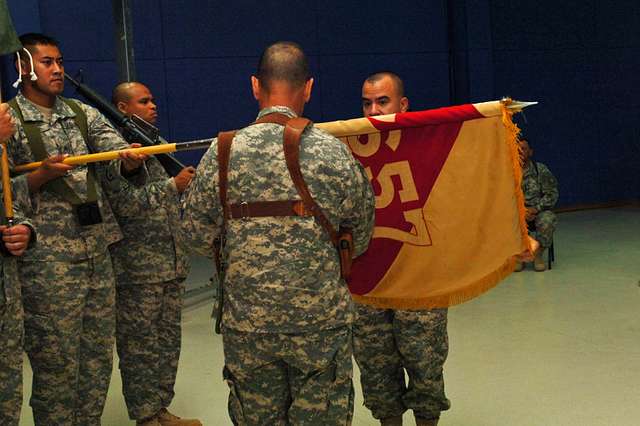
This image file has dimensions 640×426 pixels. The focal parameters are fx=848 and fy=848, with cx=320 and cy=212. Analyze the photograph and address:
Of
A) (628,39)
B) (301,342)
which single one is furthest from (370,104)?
(628,39)

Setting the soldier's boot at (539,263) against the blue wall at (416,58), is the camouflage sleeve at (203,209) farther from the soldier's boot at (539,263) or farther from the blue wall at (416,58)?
the soldier's boot at (539,263)

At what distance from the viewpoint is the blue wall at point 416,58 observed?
25.9 feet

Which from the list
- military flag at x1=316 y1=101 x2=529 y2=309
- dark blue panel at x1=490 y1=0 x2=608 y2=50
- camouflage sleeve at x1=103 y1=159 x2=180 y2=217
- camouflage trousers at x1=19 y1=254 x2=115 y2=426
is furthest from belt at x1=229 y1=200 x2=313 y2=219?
dark blue panel at x1=490 y1=0 x2=608 y2=50

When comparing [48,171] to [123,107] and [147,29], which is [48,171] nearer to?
[123,107]

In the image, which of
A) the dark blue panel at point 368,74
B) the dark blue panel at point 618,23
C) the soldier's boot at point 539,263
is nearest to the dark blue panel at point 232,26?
the dark blue panel at point 368,74

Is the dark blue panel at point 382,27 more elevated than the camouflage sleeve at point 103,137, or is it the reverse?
the dark blue panel at point 382,27

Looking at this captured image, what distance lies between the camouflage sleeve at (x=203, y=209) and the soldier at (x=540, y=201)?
4705 millimetres

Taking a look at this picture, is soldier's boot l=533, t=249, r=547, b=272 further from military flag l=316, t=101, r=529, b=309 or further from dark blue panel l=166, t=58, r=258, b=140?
military flag l=316, t=101, r=529, b=309

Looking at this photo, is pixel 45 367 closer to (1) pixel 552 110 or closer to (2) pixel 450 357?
(2) pixel 450 357

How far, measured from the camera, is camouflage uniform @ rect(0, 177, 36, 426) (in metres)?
2.69

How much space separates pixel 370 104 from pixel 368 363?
950 millimetres

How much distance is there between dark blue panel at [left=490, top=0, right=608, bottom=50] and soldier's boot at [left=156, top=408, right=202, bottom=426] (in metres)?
7.38

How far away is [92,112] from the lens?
3.21 metres

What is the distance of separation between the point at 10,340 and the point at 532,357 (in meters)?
2.71
